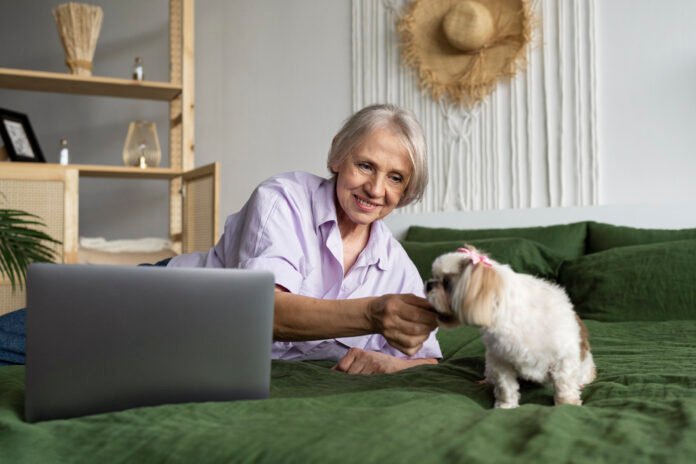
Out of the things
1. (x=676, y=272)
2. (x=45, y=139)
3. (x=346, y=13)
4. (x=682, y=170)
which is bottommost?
(x=676, y=272)

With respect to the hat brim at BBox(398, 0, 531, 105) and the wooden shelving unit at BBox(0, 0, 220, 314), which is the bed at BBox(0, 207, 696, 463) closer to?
the hat brim at BBox(398, 0, 531, 105)

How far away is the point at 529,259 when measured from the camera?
9.43 ft

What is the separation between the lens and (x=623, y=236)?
2961 millimetres

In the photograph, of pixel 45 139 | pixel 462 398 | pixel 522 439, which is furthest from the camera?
pixel 45 139

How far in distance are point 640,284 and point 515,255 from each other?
1.64ft

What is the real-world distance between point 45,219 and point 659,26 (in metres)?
3.12

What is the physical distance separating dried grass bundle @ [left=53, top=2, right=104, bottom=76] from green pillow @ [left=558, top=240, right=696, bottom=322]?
9.74 ft

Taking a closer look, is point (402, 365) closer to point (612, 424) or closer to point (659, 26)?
point (612, 424)

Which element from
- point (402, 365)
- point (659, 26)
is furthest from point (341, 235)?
point (659, 26)

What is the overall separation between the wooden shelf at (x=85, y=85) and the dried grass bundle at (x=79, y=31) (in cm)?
9

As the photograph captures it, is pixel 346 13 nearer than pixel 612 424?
No

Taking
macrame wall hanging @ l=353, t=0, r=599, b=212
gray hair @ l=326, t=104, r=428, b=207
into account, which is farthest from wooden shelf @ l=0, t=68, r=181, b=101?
gray hair @ l=326, t=104, r=428, b=207

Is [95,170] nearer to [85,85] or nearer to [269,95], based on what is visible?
[85,85]

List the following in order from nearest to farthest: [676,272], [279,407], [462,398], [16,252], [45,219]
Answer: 1. [279,407]
2. [462,398]
3. [676,272]
4. [16,252]
5. [45,219]
